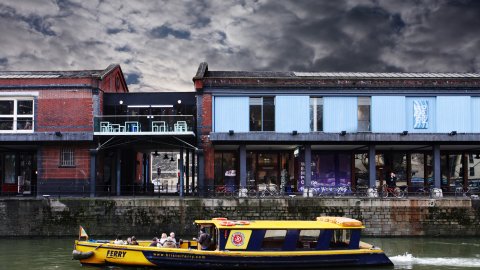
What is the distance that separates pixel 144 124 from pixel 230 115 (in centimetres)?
585

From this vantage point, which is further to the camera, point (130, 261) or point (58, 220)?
point (58, 220)

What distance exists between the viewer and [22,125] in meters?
38.1

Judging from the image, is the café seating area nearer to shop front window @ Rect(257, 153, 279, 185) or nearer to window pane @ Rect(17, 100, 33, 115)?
window pane @ Rect(17, 100, 33, 115)

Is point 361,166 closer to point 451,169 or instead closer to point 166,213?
point 451,169

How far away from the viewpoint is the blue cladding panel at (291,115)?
38312mm

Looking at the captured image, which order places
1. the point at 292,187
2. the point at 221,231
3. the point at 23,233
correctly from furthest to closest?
1. the point at 292,187
2. the point at 23,233
3. the point at 221,231

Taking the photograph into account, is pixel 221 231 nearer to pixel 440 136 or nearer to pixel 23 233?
pixel 23 233

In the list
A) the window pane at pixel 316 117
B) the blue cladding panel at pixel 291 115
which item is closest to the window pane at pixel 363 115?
the window pane at pixel 316 117

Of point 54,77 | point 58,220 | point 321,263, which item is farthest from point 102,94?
point 321,263

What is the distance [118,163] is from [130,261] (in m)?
15.8

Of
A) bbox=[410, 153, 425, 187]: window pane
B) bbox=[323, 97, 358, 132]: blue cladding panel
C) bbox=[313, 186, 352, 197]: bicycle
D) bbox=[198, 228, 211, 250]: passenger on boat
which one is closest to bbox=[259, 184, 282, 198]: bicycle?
bbox=[313, 186, 352, 197]: bicycle

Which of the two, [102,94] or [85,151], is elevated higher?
[102,94]

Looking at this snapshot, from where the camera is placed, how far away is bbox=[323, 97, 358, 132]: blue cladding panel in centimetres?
3850

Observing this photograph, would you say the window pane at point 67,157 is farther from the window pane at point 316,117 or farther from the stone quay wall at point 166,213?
the window pane at point 316,117
